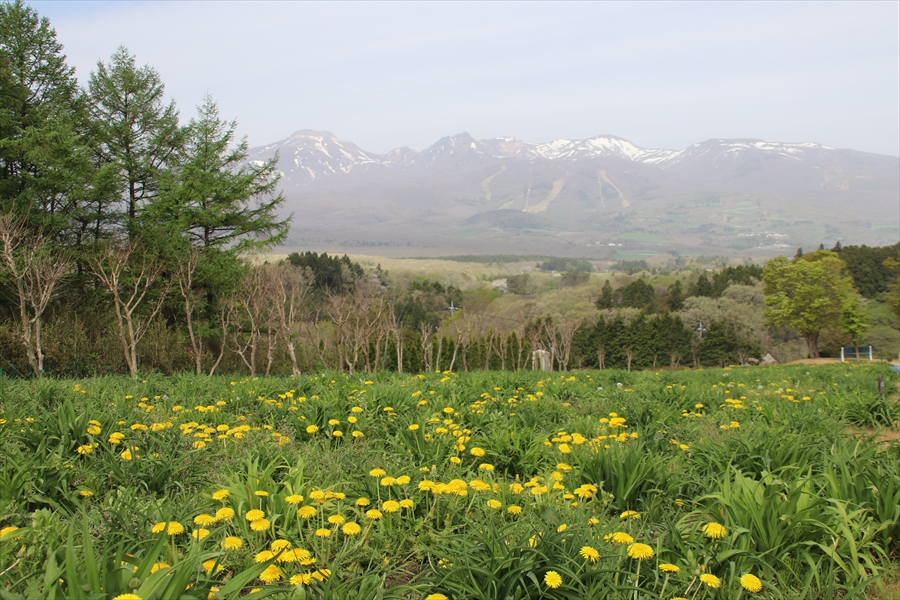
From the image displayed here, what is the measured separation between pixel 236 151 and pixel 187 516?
26.2m

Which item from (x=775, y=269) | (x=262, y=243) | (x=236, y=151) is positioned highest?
(x=236, y=151)

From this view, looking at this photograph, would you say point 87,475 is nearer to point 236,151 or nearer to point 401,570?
point 401,570

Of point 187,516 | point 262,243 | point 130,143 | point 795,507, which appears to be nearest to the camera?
point 187,516

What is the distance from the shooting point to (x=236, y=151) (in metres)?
26.6

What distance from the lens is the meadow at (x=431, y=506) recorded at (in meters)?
2.62

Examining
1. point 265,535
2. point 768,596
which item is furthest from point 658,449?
point 265,535

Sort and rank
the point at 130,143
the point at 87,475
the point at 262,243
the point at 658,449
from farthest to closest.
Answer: the point at 262,243
the point at 130,143
the point at 658,449
the point at 87,475

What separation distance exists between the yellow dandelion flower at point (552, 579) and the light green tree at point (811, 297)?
53.8 metres

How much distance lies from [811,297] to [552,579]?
180 ft

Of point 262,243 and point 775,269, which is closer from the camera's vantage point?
point 262,243

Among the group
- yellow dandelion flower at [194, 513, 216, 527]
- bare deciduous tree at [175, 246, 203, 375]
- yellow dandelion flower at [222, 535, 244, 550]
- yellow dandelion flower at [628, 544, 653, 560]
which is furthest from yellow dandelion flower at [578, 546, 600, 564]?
bare deciduous tree at [175, 246, 203, 375]

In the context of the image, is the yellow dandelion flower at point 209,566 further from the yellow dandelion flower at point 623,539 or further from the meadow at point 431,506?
Answer: the yellow dandelion flower at point 623,539

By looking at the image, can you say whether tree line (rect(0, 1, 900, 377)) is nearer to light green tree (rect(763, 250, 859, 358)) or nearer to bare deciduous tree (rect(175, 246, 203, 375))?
bare deciduous tree (rect(175, 246, 203, 375))

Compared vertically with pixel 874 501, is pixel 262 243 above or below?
above
